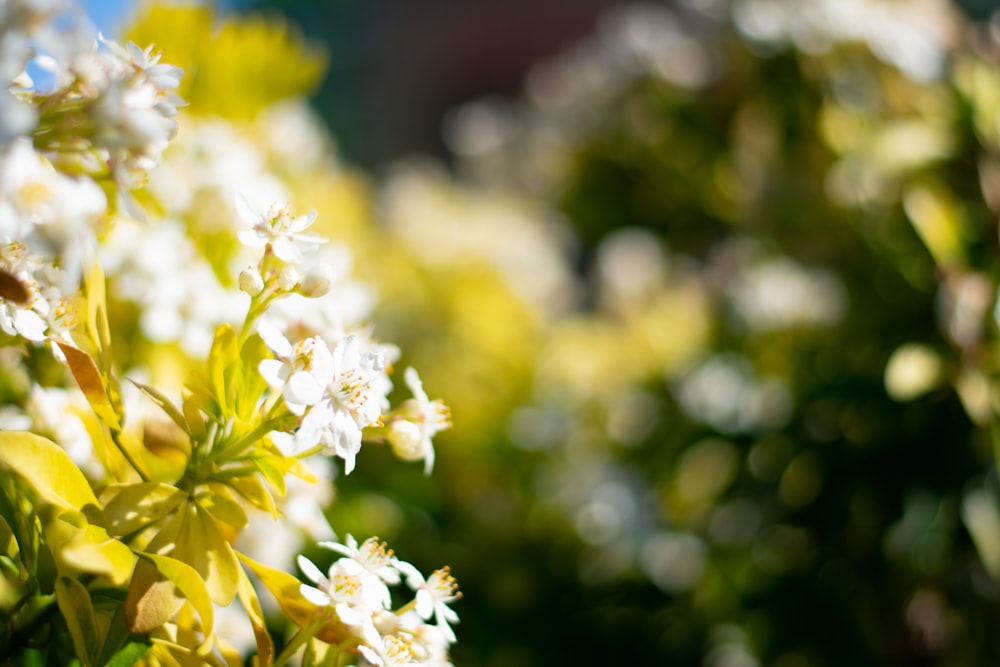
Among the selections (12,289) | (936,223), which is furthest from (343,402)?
(936,223)

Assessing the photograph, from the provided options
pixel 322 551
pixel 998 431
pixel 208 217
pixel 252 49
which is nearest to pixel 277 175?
pixel 252 49

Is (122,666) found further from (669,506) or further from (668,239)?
(668,239)

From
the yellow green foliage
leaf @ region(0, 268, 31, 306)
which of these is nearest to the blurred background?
the yellow green foliage

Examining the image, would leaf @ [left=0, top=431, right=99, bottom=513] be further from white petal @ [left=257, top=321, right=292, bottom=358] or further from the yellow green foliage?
the yellow green foliage

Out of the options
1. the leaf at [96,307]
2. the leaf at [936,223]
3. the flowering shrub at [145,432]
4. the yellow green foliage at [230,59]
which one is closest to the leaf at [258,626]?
the flowering shrub at [145,432]

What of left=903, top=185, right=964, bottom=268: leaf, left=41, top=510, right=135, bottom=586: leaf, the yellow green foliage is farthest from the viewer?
left=903, top=185, right=964, bottom=268: leaf

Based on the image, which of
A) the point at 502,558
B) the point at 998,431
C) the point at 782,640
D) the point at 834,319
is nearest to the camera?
the point at 998,431
